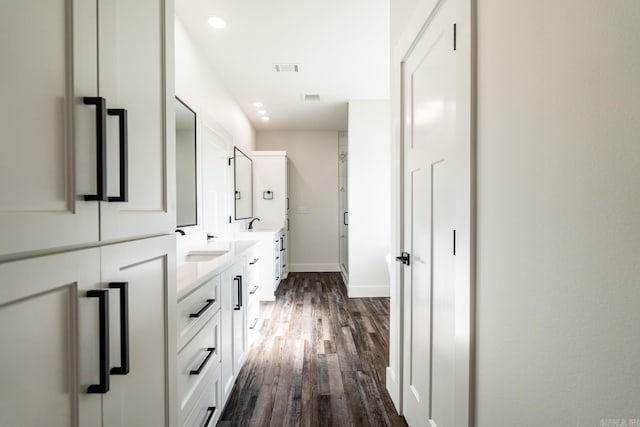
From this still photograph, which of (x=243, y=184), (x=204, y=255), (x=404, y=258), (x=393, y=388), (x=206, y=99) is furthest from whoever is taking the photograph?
(x=243, y=184)

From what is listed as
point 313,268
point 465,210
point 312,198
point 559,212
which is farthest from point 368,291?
point 559,212

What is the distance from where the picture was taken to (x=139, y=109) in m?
0.84

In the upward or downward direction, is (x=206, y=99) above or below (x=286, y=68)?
below

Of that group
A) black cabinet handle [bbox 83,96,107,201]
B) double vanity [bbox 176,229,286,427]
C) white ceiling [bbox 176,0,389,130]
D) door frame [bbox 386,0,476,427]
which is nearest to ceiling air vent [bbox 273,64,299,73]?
white ceiling [bbox 176,0,389,130]

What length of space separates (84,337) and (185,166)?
1.97 metres

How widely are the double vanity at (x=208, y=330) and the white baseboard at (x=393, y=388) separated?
38.5 inches

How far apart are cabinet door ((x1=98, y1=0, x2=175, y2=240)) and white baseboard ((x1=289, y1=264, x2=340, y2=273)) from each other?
493 cm

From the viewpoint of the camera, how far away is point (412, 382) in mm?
1636

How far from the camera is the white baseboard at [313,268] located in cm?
588

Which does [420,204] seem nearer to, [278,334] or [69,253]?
[69,253]

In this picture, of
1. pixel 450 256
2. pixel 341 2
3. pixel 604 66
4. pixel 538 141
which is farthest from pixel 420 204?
pixel 341 2

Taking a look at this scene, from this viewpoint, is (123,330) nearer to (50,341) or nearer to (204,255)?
(50,341)

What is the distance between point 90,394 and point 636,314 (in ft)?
3.21

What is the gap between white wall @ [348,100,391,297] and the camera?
4223 mm
